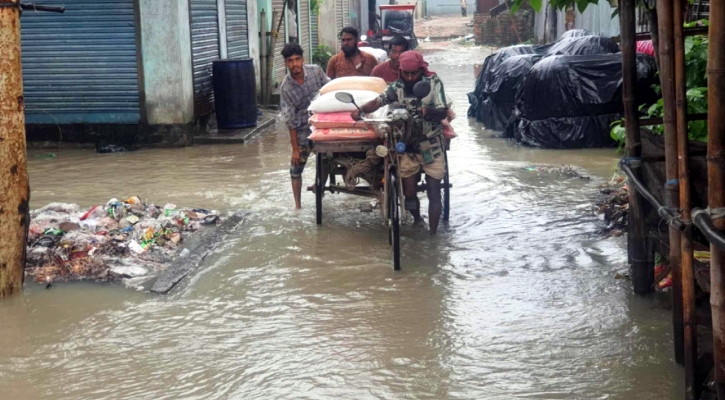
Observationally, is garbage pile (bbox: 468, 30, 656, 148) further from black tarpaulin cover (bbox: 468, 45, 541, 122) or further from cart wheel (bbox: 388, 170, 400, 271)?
cart wheel (bbox: 388, 170, 400, 271)

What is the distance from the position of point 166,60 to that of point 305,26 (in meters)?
11.9

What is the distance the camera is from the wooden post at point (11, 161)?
6020 mm

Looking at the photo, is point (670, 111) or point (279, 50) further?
point (279, 50)

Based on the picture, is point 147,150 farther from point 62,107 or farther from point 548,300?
point 548,300

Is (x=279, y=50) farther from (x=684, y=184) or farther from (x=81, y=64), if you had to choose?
(x=684, y=184)

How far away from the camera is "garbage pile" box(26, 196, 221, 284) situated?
6.80 metres

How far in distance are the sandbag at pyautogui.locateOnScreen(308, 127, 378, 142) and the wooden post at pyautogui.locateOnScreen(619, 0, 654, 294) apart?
231 cm

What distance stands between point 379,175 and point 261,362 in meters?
2.95

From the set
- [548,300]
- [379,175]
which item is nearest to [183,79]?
[379,175]

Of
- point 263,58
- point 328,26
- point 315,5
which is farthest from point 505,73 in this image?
point 328,26

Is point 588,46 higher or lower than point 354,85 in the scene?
higher

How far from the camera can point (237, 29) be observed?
1634 centimetres

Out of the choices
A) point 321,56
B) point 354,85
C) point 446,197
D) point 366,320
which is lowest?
point 366,320

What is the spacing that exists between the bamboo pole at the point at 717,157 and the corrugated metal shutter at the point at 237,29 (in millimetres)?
12746
